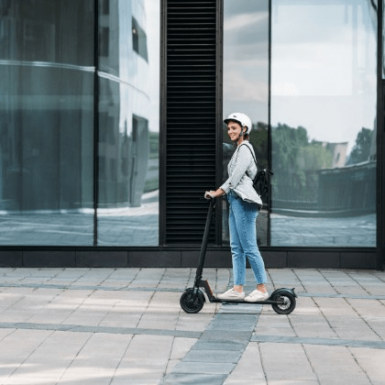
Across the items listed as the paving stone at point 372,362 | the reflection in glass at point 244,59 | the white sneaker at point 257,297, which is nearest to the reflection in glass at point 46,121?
the reflection in glass at point 244,59

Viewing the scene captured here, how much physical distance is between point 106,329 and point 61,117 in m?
5.97

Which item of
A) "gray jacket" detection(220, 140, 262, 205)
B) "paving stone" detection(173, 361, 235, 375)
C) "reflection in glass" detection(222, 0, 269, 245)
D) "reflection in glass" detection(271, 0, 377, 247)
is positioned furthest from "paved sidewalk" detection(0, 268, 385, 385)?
"reflection in glass" detection(222, 0, 269, 245)

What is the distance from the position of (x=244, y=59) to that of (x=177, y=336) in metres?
6.52

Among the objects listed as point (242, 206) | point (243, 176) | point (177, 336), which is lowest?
point (177, 336)

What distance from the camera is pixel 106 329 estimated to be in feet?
25.7

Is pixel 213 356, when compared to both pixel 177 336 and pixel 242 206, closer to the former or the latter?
pixel 177 336

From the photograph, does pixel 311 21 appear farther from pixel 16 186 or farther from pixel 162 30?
pixel 16 186

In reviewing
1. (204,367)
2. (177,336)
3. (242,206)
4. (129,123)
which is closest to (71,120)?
(129,123)

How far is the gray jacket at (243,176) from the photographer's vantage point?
8.92 meters

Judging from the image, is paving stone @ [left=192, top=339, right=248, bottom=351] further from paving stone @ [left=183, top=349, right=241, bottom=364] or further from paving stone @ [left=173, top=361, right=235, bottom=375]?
paving stone @ [left=173, top=361, right=235, bottom=375]

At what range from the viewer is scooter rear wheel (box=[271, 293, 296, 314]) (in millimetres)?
8648

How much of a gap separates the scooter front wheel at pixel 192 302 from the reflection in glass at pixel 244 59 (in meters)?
4.56

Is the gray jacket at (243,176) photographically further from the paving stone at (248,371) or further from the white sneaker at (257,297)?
the paving stone at (248,371)

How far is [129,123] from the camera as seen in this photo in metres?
13.3
